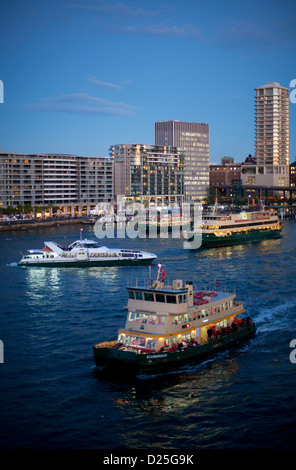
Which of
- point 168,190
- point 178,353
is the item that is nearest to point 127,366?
point 178,353

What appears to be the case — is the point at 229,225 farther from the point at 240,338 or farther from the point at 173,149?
the point at 173,149

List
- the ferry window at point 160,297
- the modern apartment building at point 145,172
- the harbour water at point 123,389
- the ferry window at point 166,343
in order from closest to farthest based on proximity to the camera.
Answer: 1. the harbour water at point 123,389
2. the ferry window at point 166,343
3. the ferry window at point 160,297
4. the modern apartment building at point 145,172

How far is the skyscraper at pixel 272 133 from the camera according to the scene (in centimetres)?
18800

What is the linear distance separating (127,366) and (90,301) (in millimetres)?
13433

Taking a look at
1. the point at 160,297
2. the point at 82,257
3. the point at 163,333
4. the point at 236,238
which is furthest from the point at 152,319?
the point at 236,238

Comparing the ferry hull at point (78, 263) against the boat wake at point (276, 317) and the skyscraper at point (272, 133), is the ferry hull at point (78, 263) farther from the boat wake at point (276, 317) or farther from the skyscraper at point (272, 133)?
the skyscraper at point (272, 133)

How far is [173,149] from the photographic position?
168875 millimetres

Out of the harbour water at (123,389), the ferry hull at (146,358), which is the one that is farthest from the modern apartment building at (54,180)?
the ferry hull at (146,358)

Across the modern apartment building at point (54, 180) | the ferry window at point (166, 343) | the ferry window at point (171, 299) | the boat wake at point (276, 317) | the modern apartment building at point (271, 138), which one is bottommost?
the boat wake at point (276, 317)

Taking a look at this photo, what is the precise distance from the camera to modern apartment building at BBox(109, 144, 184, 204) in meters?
158

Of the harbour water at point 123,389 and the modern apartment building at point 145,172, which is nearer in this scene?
the harbour water at point 123,389

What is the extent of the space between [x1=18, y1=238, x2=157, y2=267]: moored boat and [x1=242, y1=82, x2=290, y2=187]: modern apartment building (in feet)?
485

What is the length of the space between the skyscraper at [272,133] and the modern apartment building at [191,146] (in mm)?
20850

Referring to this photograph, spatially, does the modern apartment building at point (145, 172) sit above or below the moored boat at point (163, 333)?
above
